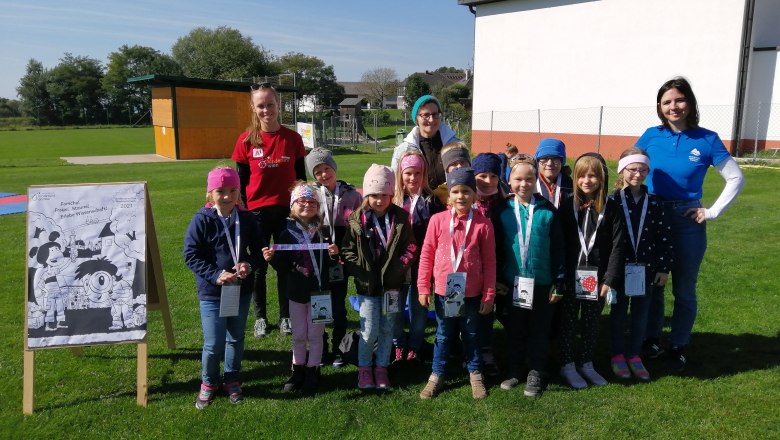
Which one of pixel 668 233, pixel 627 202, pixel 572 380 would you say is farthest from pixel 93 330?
pixel 668 233

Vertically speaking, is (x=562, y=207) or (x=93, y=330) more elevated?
(x=562, y=207)

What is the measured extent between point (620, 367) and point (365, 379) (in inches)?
75.9

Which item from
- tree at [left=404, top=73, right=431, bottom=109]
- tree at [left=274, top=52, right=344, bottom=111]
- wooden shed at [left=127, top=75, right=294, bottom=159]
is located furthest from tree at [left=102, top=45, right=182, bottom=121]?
wooden shed at [left=127, top=75, right=294, bottom=159]

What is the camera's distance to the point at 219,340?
143 inches

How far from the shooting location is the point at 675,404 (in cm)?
358

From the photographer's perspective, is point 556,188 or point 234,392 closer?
point 234,392

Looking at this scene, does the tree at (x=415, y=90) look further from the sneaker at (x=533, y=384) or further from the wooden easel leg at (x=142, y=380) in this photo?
the wooden easel leg at (x=142, y=380)

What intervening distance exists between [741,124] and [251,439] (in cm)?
2229

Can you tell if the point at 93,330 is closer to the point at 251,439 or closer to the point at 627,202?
the point at 251,439

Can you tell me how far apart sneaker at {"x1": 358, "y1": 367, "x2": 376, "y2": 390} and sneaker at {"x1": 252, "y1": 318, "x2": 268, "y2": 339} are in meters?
1.31

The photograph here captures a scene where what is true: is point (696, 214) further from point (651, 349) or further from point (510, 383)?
point (510, 383)

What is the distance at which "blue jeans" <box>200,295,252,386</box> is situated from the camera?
3.60 meters

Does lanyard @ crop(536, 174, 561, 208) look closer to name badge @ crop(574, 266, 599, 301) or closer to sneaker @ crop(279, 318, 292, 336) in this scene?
name badge @ crop(574, 266, 599, 301)

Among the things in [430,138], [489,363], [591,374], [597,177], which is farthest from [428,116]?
[591,374]
